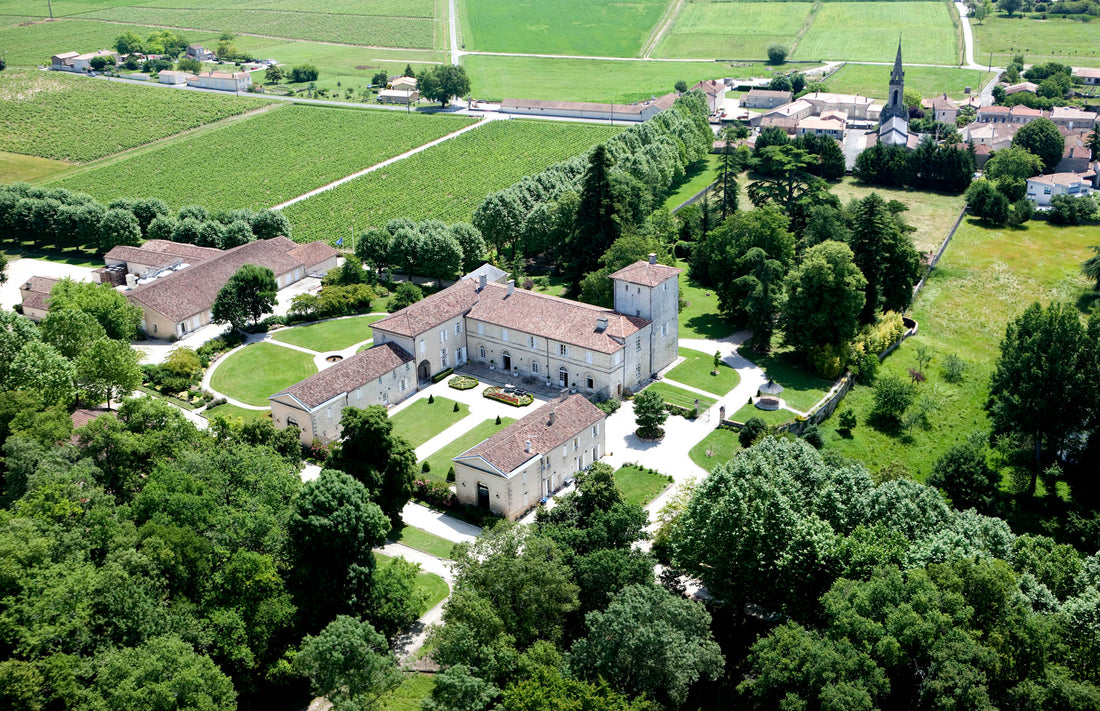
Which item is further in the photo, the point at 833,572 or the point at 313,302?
the point at 313,302

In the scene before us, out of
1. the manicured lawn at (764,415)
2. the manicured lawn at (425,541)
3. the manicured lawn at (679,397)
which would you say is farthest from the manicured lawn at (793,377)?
the manicured lawn at (425,541)

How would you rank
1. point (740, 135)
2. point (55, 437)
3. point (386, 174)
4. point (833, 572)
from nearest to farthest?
point (833, 572), point (55, 437), point (386, 174), point (740, 135)

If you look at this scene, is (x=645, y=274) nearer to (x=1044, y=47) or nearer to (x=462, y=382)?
(x=462, y=382)

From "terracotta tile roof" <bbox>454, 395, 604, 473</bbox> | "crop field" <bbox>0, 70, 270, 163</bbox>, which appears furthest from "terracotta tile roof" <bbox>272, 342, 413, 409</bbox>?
"crop field" <bbox>0, 70, 270, 163</bbox>

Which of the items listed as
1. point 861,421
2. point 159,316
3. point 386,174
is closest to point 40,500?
point 159,316

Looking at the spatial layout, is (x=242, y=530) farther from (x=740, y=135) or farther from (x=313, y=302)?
(x=740, y=135)
